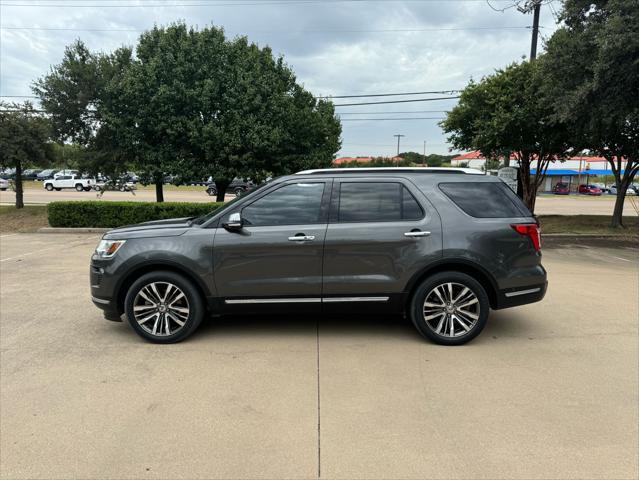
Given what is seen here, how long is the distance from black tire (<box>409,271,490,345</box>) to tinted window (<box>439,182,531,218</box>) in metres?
0.72

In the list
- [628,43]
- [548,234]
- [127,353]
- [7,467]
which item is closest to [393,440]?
[7,467]

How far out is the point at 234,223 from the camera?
451 cm

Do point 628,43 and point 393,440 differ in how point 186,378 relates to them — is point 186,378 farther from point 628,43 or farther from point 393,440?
point 628,43

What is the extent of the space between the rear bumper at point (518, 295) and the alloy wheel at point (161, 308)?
10.4 ft

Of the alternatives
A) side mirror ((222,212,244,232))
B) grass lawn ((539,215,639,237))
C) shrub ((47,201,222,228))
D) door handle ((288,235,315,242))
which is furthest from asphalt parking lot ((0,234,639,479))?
grass lawn ((539,215,639,237))

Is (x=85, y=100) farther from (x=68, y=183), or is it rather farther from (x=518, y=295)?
(x=68, y=183)

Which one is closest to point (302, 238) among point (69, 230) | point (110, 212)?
point (110, 212)

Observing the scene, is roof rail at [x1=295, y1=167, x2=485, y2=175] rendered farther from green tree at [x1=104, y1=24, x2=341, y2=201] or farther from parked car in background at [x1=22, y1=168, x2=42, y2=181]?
parked car in background at [x1=22, y1=168, x2=42, y2=181]

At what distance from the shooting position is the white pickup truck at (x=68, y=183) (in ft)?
132

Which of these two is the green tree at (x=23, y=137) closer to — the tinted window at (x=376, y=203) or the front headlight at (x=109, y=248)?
the front headlight at (x=109, y=248)

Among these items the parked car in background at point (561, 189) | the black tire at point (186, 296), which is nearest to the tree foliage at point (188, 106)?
the black tire at point (186, 296)

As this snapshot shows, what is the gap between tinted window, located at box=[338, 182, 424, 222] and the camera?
15.3 ft

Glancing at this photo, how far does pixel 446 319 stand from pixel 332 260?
4.25 feet

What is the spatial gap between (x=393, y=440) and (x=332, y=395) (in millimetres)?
712
